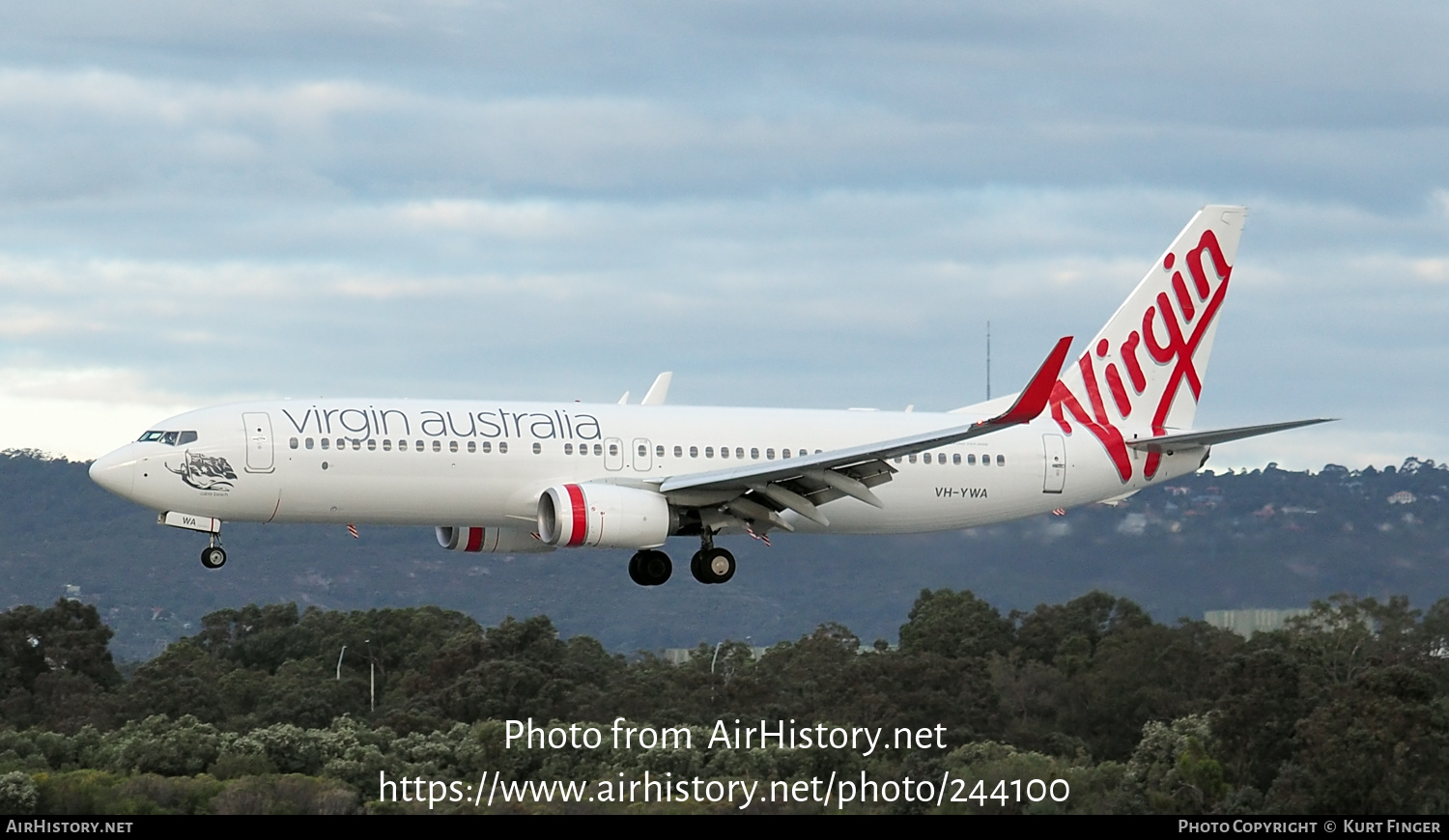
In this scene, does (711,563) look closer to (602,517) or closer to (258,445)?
(602,517)

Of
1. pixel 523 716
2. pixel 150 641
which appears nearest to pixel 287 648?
pixel 523 716

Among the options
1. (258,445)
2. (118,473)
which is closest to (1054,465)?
(258,445)

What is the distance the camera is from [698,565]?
166 ft

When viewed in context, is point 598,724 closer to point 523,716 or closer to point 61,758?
point 523,716

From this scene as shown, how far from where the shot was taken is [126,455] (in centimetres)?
4706

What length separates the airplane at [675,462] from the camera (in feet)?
154

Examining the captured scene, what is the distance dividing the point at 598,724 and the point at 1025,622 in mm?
23868

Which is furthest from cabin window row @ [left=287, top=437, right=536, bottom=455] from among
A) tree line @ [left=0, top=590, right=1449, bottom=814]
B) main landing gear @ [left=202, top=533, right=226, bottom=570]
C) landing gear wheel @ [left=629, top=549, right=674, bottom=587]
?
tree line @ [left=0, top=590, right=1449, bottom=814]

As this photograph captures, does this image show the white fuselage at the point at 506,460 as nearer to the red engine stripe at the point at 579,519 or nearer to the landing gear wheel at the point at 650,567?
the red engine stripe at the point at 579,519

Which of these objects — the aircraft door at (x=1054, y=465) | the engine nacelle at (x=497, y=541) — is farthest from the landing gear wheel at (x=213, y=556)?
the aircraft door at (x=1054, y=465)

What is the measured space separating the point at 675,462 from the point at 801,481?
294 cm

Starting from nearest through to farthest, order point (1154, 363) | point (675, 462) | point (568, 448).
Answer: point (568, 448), point (675, 462), point (1154, 363)

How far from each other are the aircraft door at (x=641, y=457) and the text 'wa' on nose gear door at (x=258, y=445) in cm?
814

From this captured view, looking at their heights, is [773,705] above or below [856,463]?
below
